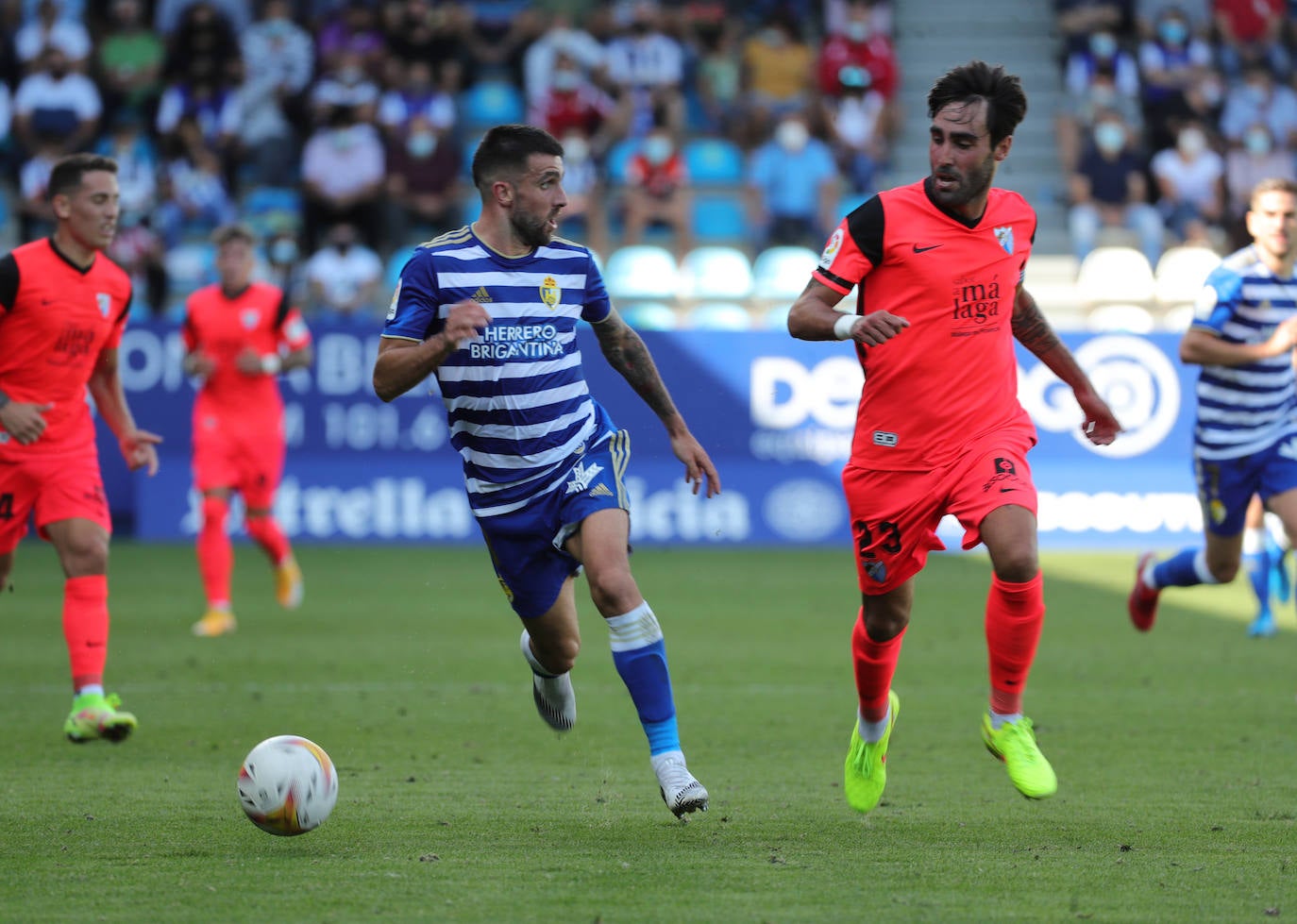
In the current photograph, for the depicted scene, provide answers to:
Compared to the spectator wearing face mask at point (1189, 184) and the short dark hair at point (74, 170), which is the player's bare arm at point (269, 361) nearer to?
the short dark hair at point (74, 170)

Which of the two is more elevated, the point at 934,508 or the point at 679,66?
the point at 679,66

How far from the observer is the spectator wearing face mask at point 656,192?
1953 cm

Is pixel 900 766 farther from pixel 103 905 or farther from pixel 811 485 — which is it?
pixel 811 485

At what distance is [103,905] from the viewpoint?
14.5ft

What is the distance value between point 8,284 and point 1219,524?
6040 millimetres

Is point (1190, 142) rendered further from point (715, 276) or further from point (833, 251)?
point (833, 251)

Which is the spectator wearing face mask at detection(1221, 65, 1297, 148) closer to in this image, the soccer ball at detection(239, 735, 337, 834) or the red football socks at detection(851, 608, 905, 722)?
the red football socks at detection(851, 608, 905, 722)

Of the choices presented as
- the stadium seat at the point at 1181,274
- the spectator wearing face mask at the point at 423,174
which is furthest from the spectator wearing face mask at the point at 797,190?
the stadium seat at the point at 1181,274

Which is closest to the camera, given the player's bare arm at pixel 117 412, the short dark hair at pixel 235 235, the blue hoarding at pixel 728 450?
the player's bare arm at pixel 117 412

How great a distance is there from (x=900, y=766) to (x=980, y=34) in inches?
726

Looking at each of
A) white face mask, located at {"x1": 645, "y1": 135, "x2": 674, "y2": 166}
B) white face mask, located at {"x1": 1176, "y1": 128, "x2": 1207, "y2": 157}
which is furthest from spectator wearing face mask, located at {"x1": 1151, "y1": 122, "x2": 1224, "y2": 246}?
white face mask, located at {"x1": 645, "y1": 135, "x2": 674, "y2": 166}

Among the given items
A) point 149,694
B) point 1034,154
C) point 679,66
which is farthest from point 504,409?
point 1034,154

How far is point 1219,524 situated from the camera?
8.94 m

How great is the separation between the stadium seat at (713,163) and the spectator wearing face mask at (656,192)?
1.08 meters
